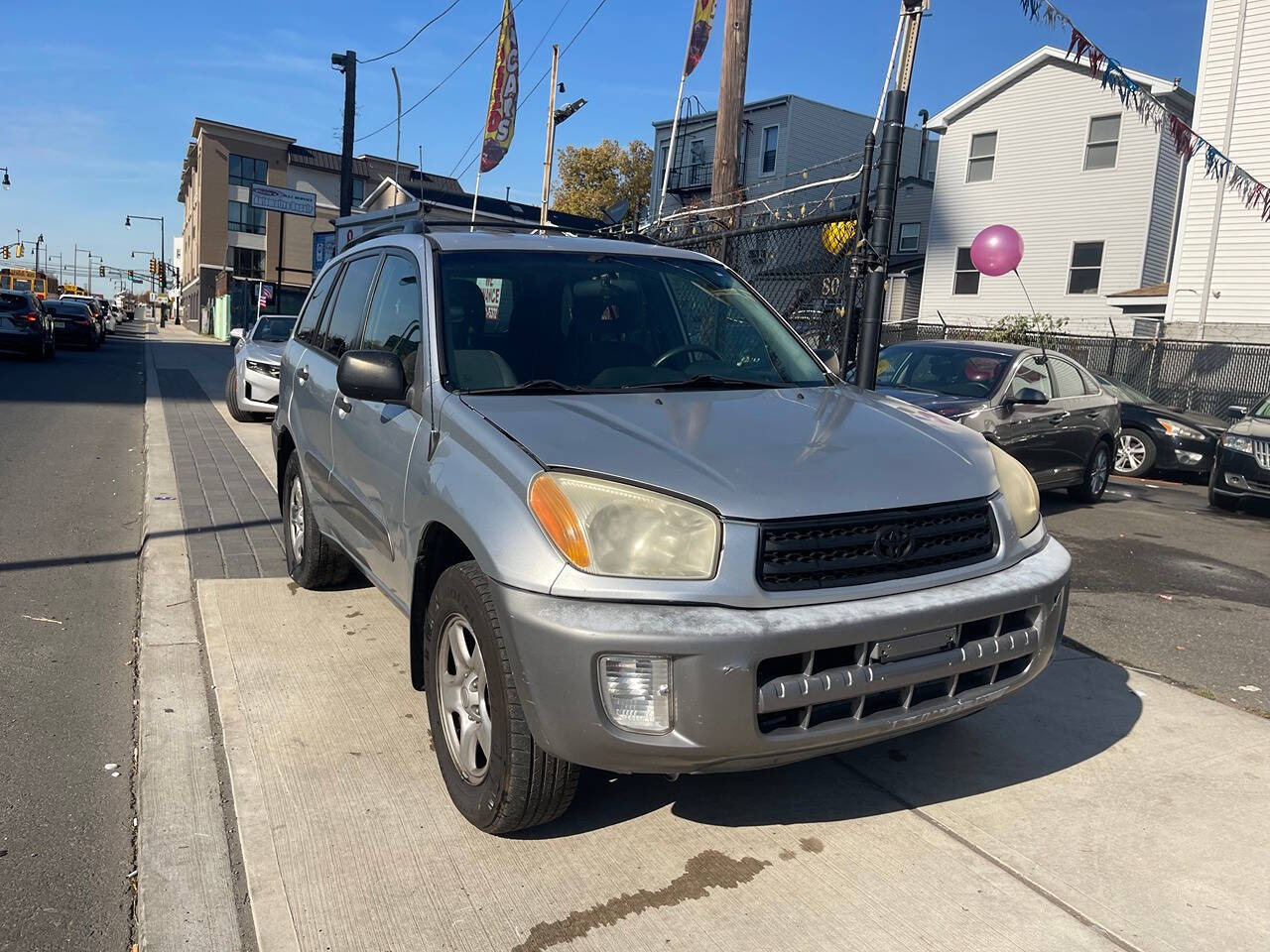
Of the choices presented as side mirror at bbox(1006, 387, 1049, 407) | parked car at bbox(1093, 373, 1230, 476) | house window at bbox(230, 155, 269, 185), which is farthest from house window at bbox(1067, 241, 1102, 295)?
house window at bbox(230, 155, 269, 185)

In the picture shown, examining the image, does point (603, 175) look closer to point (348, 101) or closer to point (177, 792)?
point (348, 101)

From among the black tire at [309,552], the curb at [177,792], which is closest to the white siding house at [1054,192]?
the black tire at [309,552]

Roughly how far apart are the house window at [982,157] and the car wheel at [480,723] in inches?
1088

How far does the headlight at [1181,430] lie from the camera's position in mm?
12703

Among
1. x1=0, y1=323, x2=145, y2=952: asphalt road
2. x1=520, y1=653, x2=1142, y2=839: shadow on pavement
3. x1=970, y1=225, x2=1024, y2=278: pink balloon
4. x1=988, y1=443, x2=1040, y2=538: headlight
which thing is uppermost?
x1=970, y1=225, x2=1024, y2=278: pink balloon

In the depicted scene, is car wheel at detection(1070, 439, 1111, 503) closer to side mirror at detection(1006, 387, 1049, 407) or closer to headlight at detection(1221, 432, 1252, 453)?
headlight at detection(1221, 432, 1252, 453)

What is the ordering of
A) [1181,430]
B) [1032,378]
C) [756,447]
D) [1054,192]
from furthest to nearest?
[1054,192] < [1181,430] < [1032,378] < [756,447]

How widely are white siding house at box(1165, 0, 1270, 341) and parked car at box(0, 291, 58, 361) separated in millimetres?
24892

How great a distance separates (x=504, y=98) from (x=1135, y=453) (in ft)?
34.2

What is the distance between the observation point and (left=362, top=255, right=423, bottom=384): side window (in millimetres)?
3875

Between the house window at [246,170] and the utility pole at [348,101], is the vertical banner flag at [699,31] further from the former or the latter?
the house window at [246,170]

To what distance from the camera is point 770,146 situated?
3622 centimetres

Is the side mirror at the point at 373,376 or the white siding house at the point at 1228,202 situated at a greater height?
the white siding house at the point at 1228,202

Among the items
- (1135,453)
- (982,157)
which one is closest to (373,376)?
(1135,453)
